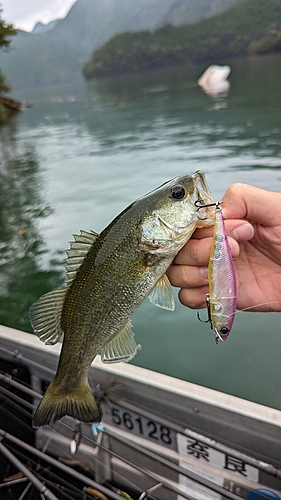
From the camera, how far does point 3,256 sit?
27.5ft

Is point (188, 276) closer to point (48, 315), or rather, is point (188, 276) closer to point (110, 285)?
point (110, 285)

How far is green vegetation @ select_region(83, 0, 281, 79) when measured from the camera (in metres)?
88.6

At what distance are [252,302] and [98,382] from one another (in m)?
1.38

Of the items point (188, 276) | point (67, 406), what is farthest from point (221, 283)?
point (67, 406)

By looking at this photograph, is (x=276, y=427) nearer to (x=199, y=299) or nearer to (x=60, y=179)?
(x=199, y=299)

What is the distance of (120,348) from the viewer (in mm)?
1985

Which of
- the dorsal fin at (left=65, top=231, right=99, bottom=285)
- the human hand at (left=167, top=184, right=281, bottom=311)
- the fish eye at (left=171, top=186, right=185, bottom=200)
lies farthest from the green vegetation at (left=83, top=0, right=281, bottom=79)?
the dorsal fin at (left=65, top=231, right=99, bottom=285)

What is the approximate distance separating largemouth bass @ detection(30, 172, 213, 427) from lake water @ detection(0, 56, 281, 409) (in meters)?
2.78

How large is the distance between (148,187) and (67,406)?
9570 millimetres

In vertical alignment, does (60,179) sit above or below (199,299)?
above

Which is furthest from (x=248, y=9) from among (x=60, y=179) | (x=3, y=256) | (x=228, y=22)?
(x=3, y=256)

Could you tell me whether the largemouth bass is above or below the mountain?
below

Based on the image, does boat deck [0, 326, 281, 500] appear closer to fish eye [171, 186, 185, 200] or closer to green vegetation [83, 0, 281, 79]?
fish eye [171, 186, 185, 200]

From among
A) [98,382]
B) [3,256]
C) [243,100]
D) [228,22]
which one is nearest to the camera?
[98,382]
